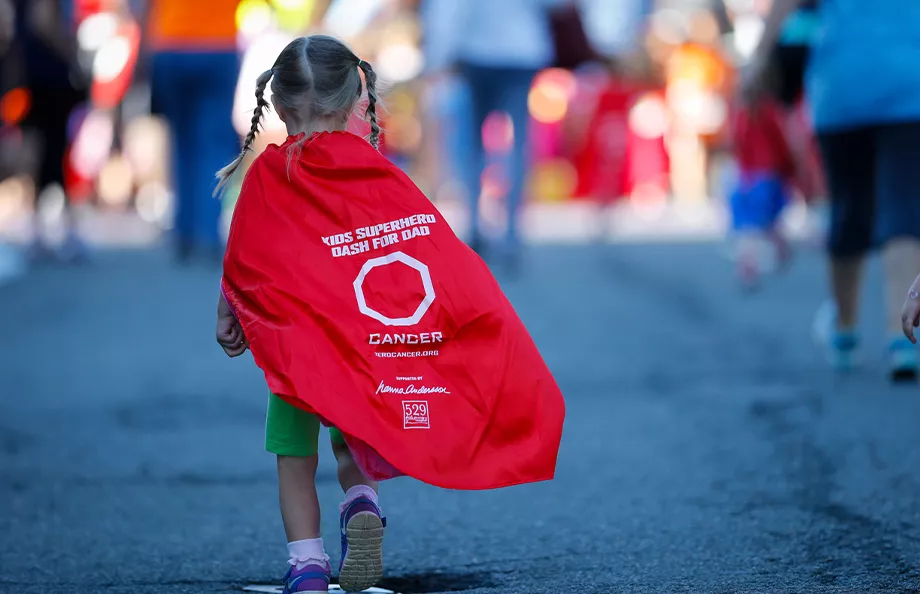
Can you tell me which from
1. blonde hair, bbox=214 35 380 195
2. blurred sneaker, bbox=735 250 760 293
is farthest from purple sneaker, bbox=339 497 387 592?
blurred sneaker, bbox=735 250 760 293

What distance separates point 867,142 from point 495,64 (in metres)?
4.95

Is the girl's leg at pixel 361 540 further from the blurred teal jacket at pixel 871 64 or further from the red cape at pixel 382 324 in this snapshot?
the blurred teal jacket at pixel 871 64

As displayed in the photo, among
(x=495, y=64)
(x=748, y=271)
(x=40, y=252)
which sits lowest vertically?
(x=748, y=271)

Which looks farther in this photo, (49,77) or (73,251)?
(73,251)

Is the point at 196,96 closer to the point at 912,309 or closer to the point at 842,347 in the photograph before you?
the point at 842,347

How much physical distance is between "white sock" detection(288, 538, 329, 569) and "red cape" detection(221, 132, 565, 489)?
19cm

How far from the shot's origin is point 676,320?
854 centimetres

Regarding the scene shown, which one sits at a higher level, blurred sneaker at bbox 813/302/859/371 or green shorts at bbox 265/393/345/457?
green shorts at bbox 265/393/345/457

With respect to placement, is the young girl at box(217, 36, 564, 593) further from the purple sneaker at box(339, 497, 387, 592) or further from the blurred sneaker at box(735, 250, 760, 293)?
the blurred sneaker at box(735, 250, 760, 293)

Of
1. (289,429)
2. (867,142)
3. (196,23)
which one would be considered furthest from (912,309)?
(196,23)

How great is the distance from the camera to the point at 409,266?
10.00ft

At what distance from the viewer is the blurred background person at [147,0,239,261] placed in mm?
10828

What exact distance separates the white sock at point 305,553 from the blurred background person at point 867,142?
3.46 metres

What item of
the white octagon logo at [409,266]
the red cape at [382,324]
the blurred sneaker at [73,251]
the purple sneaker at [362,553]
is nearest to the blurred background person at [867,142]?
the red cape at [382,324]
